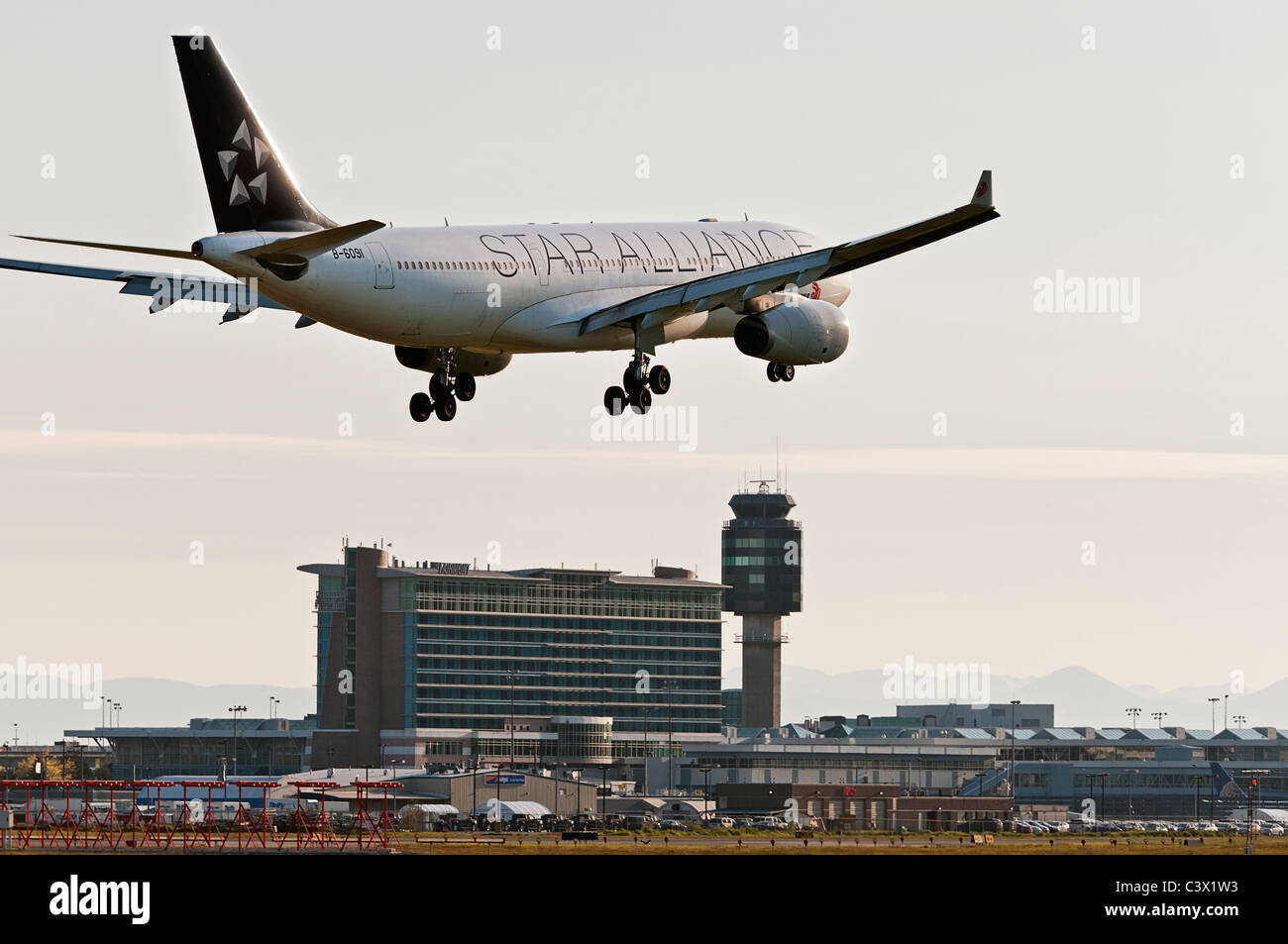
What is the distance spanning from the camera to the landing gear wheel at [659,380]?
7400 cm

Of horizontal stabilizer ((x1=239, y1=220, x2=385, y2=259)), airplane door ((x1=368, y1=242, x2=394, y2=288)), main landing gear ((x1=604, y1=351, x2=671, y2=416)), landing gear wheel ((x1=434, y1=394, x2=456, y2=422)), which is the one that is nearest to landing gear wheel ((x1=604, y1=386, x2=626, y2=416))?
main landing gear ((x1=604, y1=351, x2=671, y2=416))

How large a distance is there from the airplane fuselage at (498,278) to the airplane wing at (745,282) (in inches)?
31.0

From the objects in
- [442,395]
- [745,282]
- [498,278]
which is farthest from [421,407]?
[745,282]

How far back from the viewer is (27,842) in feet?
303

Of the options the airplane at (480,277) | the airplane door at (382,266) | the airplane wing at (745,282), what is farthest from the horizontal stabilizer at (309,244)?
the airplane wing at (745,282)

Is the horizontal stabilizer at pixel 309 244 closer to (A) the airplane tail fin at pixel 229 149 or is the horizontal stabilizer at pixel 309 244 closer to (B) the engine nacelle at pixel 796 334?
(A) the airplane tail fin at pixel 229 149

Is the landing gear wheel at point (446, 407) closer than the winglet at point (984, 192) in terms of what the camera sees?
No

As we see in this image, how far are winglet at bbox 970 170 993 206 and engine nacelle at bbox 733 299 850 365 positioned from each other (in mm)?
8742

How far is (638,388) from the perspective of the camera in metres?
73.6

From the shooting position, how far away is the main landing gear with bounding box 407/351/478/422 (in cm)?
7438

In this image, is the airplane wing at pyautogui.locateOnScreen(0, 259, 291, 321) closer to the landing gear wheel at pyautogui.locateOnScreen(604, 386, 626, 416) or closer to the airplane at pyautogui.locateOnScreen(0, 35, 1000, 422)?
the airplane at pyautogui.locateOnScreen(0, 35, 1000, 422)

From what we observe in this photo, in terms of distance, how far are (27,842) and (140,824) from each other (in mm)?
33708
